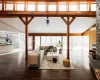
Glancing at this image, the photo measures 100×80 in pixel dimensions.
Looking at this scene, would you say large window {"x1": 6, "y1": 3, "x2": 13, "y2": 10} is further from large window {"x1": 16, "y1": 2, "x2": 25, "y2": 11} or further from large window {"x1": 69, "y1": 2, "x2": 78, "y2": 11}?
large window {"x1": 69, "y1": 2, "x2": 78, "y2": 11}

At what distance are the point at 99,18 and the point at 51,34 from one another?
32.8 feet

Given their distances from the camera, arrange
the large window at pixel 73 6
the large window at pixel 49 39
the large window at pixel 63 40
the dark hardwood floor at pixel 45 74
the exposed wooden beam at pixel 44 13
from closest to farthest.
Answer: the dark hardwood floor at pixel 45 74 < the exposed wooden beam at pixel 44 13 < the large window at pixel 73 6 < the large window at pixel 63 40 < the large window at pixel 49 39

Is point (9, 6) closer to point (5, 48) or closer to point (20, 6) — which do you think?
point (20, 6)

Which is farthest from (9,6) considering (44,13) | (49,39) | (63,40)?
(63,40)

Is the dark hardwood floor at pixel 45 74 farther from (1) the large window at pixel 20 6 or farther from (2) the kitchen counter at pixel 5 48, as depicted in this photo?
(2) the kitchen counter at pixel 5 48

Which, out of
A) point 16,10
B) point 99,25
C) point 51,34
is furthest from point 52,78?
point 51,34

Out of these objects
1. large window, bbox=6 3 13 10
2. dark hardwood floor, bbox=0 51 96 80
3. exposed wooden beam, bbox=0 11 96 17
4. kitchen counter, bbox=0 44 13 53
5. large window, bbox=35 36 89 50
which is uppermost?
large window, bbox=6 3 13 10

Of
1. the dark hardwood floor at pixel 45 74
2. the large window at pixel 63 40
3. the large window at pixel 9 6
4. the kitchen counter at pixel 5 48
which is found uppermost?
the large window at pixel 9 6

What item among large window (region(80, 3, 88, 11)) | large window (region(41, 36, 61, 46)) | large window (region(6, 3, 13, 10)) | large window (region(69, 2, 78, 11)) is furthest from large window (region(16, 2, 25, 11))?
large window (region(41, 36, 61, 46))

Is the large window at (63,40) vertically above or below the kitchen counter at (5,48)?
above

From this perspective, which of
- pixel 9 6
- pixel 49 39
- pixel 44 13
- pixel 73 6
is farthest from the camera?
pixel 49 39

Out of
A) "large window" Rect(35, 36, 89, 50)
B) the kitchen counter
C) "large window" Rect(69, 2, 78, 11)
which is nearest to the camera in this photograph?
"large window" Rect(69, 2, 78, 11)

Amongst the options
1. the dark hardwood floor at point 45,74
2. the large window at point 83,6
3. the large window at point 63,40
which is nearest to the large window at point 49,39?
the large window at point 63,40

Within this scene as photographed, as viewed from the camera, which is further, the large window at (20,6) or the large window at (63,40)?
the large window at (63,40)
